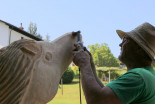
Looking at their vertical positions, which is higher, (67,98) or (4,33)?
(4,33)

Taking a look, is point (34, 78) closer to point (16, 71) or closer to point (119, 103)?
point (16, 71)

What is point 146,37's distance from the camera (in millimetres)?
1376

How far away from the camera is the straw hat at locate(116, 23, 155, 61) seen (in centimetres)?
133

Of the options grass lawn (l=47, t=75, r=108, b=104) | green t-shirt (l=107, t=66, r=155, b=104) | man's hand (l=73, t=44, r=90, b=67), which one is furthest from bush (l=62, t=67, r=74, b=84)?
green t-shirt (l=107, t=66, r=155, b=104)

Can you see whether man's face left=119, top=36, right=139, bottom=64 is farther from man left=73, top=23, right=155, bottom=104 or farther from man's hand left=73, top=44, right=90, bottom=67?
man's hand left=73, top=44, right=90, bottom=67

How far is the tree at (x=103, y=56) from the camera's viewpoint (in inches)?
1032

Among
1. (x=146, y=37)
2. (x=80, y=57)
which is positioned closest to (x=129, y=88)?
(x=80, y=57)

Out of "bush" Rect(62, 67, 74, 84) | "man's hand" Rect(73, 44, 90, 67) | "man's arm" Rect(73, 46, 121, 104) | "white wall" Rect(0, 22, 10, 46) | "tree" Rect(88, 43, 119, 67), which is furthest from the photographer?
"tree" Rect(88, 43, 119, 67)

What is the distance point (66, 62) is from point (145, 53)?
635 millimetres

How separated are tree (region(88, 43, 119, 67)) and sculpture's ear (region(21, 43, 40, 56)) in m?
25.1

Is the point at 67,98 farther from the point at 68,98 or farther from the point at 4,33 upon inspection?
the point at 4,33

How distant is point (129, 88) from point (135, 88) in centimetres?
4

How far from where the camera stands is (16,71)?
90cm

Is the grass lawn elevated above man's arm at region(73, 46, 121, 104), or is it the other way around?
man's arm at region(73, 46, 121, 104)
